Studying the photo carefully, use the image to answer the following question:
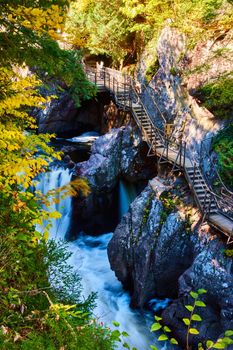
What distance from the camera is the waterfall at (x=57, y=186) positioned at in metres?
18.3

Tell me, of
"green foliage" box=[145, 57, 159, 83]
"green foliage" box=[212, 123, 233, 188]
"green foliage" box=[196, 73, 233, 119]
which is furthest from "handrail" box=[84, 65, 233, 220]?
"green foliage" box=[196, 73, 233, 119]

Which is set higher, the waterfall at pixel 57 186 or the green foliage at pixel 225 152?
the green foliage at pixel 225 152

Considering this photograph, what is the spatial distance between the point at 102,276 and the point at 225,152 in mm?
7751

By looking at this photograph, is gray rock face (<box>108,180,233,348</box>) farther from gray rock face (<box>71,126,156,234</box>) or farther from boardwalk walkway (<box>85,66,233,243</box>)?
gray rock face (<box>71,126,156,234</box>)

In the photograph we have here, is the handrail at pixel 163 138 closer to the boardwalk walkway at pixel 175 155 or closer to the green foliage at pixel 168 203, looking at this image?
the boardwalk walkway at pixel 175 155

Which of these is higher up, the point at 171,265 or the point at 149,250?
the point at 149,250

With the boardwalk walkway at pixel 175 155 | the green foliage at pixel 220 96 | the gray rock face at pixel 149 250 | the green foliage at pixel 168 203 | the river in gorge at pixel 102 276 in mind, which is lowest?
the river in gorge at pixel 102 276

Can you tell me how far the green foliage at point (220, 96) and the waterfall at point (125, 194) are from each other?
22.3ft

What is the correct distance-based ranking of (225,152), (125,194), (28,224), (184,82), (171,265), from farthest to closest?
(125,194), (184,82), (171,265), (225,152), (28,224)

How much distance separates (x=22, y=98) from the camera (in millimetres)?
5895

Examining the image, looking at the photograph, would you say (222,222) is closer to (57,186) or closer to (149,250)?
(149,250)

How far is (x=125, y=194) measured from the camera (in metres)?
19.1

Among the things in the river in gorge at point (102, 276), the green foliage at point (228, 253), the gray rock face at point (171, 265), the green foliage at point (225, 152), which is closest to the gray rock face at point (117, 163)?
the river in gorge at point (102, 276)

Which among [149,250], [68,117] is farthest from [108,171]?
[68,117]
